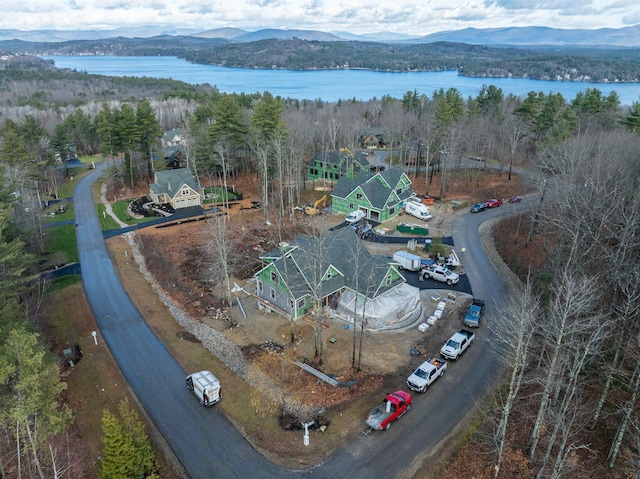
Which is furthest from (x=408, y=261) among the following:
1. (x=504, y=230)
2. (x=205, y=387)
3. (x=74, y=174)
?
(x=74, y=174)

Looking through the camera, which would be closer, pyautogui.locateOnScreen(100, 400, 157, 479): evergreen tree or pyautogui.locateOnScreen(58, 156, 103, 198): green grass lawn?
pyautogui.locateOnScreen(100, 400, 157, 479): evergreen tree

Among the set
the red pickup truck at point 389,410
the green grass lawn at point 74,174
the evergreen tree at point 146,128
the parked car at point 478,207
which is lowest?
the green grass lawn at point 74,174

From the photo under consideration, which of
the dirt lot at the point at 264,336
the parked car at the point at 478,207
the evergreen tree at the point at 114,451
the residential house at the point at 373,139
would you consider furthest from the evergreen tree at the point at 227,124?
the evergreen tree at the point at 114,451

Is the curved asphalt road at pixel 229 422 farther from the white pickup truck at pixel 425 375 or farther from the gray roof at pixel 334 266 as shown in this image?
the gray roof at pixel 334 266

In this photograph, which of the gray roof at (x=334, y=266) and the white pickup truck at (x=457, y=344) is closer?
the white pickup truck at (x=457, y=344)

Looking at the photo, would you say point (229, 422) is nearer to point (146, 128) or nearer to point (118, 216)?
point (118, 216)

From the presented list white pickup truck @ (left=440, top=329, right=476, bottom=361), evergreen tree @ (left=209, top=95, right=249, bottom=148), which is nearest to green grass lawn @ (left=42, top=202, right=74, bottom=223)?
evergreen tree @ (left=209, top=95, right=249, bottom=148)

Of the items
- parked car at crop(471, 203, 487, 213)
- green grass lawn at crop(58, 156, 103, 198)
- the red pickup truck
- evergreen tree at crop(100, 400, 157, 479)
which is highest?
evergreen tree at crop(100, 400, 157, 479)

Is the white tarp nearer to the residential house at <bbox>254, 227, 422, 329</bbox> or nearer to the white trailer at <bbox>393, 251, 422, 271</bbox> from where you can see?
the residential house at <bbox>254, 227, 422, 329</bbox>
